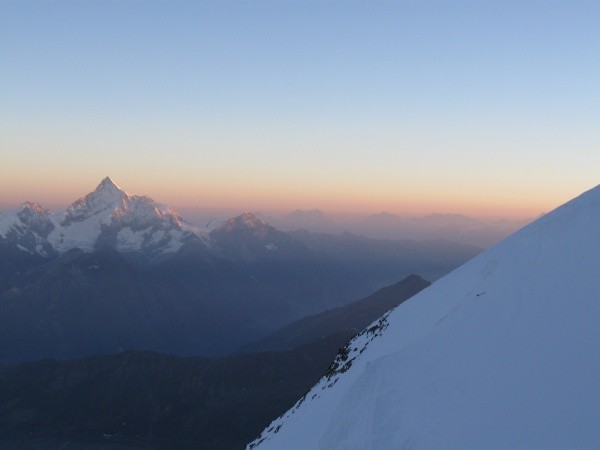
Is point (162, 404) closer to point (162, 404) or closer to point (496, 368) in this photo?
point (162, 404)

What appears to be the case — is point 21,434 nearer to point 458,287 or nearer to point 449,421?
point 458,287

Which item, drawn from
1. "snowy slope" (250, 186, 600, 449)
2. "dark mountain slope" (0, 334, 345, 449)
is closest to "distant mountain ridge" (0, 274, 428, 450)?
"dark mountain slope" (0, 334, 345, 449)

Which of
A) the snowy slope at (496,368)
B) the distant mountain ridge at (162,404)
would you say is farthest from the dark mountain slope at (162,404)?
the snowy slope at (496,368)

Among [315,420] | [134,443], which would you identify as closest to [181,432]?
[134,443]

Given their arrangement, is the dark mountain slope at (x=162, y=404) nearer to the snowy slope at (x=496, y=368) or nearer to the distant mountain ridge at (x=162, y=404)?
the distant mountain ridge at (x=162, y=404)

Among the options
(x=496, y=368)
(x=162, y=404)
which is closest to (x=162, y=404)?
(x=162, y=404)

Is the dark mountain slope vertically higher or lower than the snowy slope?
lower

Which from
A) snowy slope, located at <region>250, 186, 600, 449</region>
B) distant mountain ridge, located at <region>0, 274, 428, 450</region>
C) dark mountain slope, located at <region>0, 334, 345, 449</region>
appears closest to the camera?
snowy slope, located at <region>250, 186, 600, 449</region>

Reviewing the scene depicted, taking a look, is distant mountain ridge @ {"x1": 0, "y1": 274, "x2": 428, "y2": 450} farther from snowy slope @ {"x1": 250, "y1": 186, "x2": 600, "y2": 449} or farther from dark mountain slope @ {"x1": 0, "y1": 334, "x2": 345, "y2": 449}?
snowy slope @ {"x1": 250, "y1": 186, "x2": 600, "y2": 449}

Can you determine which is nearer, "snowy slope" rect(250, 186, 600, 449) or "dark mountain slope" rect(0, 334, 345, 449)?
"snowy slope" rect(250, 186, 600, 449)
